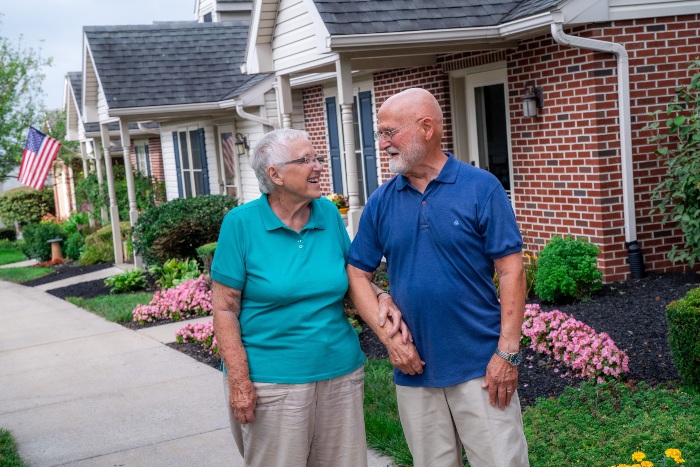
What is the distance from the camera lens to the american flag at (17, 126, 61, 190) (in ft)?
62.4

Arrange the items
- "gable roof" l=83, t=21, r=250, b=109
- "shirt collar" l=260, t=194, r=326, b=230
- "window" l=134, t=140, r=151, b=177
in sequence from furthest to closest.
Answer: "window" l=134, t=140, r=151, b=177, "gable roof" l=83, t=21, r=250, b=109, "shirt collar" l=260, t=194, r=326, b=230

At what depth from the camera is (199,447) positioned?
18.6ft

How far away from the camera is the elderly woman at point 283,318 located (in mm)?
3521

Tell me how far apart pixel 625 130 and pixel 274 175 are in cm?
588

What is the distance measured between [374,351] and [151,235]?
725 centimetres

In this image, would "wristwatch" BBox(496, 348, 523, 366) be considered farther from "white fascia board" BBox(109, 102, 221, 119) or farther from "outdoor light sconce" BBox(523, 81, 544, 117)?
"white fascia board" BBox(109, 102, 221, 119)

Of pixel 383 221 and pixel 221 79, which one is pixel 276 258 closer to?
pixel 383 221

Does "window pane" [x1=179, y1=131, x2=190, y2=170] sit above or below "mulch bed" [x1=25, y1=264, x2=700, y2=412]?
above

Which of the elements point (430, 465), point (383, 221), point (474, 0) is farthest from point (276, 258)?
point (474, 0)

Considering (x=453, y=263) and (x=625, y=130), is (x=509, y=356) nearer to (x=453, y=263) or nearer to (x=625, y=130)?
(x=453, y=263)

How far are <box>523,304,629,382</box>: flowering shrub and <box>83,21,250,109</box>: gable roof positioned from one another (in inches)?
414

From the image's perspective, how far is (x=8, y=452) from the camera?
5.71 meters

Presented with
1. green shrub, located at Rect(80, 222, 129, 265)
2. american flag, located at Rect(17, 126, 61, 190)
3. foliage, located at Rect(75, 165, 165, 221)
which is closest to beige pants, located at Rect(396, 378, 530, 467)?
green shrub, located at Rect(80, 222, 129, 265)

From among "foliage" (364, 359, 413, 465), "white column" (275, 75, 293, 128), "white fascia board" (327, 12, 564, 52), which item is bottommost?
"foliage" (364, 359, 413, 465)
